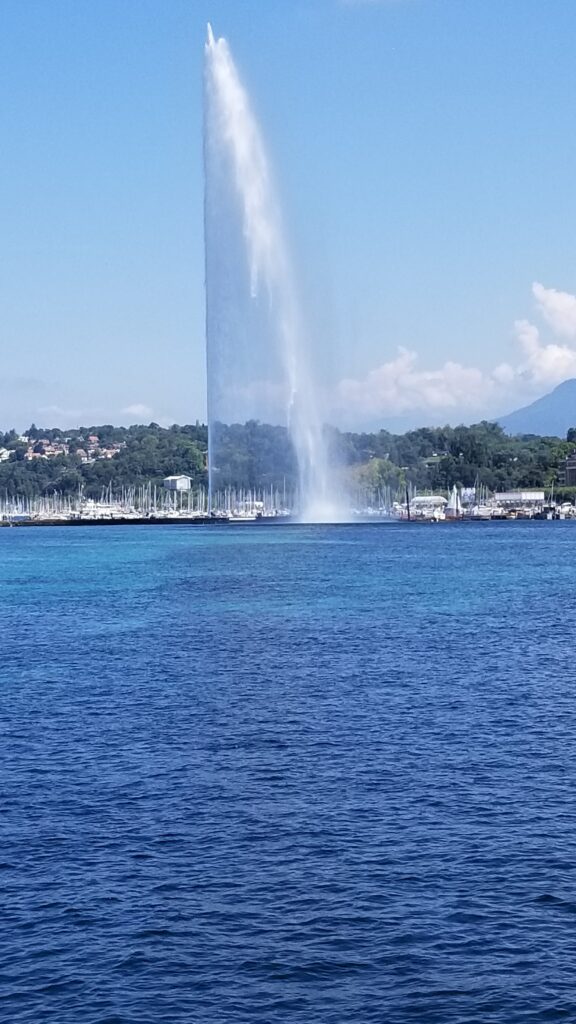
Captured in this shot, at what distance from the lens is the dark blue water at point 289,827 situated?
53.0 feet

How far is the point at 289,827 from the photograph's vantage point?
2230 cm

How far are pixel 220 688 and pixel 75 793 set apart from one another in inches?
482

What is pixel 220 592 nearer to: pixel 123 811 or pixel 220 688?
pixel 220 688

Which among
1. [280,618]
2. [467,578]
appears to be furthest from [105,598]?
[467,578]

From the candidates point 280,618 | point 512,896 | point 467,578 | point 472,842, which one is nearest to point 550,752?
point 472,842

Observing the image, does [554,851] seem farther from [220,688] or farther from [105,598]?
[105,598]

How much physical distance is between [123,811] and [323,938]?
263 inches

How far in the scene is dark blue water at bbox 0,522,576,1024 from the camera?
16141mm

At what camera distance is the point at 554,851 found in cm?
2064

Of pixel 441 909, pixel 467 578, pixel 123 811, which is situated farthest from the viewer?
pixel 467 578

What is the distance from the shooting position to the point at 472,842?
832 inches

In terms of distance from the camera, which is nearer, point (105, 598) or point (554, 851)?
point (554, 851)

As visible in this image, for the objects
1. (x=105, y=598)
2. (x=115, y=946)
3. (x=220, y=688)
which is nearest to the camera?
(x=115, y=946)

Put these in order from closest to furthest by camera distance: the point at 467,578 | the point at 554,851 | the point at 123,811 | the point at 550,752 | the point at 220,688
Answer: the point at 554,851
the point at 123,811
the point at 550,752
the point at 220,688
the point at 467,578
